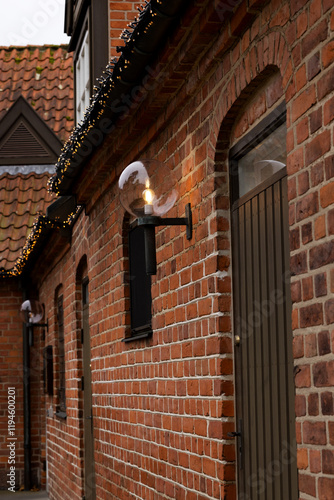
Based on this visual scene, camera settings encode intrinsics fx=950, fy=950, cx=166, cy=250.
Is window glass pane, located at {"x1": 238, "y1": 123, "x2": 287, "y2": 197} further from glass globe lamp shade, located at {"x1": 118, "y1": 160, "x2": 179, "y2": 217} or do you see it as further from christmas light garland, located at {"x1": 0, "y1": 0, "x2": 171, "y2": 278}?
christmas light garland, located at {"x1": 0, "y1": 0, "x2": 171, "y2": 278}

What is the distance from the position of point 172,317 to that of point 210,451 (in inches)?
43.3

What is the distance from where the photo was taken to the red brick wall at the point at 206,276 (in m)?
3.51

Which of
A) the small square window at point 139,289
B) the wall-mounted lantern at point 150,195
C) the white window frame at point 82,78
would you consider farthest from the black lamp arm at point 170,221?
the white window frame at point 82,78

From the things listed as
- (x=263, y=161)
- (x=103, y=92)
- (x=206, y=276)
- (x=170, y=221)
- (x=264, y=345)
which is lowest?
(x=264, y=345)

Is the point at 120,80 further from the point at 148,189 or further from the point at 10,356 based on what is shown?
the point at 10,356

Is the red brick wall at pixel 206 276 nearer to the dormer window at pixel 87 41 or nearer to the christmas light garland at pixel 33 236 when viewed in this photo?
the dormer window at pixel 87 41

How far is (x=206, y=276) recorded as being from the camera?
516cm

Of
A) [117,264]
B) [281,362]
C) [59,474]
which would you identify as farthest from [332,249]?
[59,474]

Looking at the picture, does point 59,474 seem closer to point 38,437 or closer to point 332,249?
point 38,437

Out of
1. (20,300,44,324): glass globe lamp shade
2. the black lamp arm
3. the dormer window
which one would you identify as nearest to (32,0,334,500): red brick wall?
the black lamp arm

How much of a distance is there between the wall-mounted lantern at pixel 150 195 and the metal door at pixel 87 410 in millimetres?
4818

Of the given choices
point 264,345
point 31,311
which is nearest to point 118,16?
point 264,345

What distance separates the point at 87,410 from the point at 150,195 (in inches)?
214

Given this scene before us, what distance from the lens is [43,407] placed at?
16047 mm
